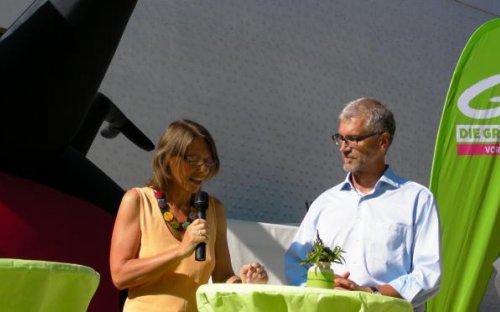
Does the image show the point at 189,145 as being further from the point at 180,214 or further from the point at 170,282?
the point at 170,282

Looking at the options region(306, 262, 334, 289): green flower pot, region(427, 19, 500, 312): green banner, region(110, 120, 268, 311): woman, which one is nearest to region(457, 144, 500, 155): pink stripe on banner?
region(427, 19, 500, 312): green banner

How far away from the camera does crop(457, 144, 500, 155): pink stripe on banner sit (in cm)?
446

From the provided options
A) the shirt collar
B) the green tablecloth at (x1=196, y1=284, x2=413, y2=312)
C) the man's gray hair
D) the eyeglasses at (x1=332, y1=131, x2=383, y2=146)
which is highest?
the man's gray hair

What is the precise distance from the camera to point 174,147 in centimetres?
237

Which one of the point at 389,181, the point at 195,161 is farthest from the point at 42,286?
the point at 389,181

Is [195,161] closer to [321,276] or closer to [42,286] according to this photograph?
[321,276]

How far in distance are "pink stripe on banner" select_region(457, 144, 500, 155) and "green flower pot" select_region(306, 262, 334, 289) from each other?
2.60 metres

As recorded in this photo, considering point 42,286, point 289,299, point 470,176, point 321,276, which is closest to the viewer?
point 42,286

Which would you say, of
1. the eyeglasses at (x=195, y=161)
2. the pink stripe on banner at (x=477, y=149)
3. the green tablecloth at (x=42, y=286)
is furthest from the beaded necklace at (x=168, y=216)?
the pink stripe on banner at (x=477, y=149)

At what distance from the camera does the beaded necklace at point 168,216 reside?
2.34 m

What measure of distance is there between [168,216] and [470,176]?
8.28 feet

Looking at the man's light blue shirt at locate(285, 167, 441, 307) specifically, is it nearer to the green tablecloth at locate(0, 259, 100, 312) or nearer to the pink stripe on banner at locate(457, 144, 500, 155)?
the green tablecloth at locate(0, 259, 100, 312)

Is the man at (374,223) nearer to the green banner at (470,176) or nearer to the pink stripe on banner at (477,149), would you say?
the green banner at (470,176)

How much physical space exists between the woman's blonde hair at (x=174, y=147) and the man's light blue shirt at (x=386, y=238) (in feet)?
1.49
